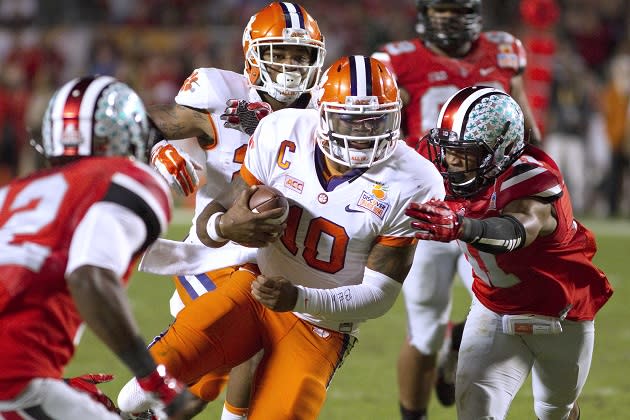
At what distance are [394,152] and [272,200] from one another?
49 cm

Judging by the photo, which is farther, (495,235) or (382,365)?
(382,365)

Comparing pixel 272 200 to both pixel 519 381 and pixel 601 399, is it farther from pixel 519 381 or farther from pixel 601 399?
pixel 601 399

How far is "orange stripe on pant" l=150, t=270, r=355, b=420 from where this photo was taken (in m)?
3.49

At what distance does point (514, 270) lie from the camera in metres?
3.68

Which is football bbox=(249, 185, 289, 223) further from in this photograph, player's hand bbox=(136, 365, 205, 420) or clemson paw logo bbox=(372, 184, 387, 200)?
player's hand bbox=(136, 365, 205, 420)

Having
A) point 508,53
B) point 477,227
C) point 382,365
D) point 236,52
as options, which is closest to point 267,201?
point 477,227

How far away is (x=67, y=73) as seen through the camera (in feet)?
43.8

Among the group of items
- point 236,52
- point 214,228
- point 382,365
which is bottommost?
point 236,52

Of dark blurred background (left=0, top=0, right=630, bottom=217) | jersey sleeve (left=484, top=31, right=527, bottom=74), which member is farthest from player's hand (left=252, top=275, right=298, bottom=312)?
dark blurred background (left=0, top=0, right=630, bottom=217)

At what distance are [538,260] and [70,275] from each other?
5.68 feet

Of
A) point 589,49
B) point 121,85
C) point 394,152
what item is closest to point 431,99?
point 394,152

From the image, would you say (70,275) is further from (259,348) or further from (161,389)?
(259,348)

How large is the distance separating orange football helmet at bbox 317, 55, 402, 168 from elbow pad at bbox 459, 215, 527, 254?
1.40 ft

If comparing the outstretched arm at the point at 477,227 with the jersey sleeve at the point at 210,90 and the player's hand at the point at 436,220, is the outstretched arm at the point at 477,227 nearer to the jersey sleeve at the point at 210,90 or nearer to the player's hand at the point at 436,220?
the player's hand at the point at 436,220
